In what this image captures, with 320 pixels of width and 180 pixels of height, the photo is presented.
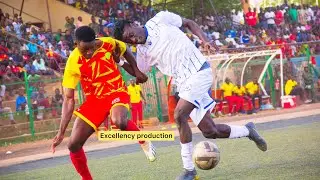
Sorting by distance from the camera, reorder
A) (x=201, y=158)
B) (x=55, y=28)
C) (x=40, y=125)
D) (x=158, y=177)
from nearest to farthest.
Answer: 1. (x=201, y=158)
2. (x=158, y=177)
3. (x=40, y=125)
4. (x=55, y=28)

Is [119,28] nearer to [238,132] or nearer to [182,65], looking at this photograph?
[182,65]

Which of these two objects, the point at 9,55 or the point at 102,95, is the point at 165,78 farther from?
the point at 102,95

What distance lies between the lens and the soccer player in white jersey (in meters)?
7.19

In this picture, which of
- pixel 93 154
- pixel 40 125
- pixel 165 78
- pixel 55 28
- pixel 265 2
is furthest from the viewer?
pixel 265 2

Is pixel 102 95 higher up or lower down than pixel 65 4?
lower down

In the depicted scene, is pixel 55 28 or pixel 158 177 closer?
pixel 158 177

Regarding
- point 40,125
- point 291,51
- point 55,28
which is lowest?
point 40,125

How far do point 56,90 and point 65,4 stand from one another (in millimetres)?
9241

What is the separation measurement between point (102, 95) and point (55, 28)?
21634mm

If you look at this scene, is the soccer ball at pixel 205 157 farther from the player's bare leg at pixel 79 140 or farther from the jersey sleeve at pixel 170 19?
Result: the jersey sleeve at pixel 170 19

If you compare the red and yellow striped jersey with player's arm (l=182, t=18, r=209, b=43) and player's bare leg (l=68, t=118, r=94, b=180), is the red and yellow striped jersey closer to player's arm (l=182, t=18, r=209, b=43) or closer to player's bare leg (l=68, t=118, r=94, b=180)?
player's bare leg (l=68, t=118, r=94, b=180)

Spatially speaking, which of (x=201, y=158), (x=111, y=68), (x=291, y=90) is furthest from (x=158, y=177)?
(x=291, y=90)

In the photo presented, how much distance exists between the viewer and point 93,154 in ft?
45.2

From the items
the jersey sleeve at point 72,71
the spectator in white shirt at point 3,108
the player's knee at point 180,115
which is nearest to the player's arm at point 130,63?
the jersey sleeve at point 72,71
